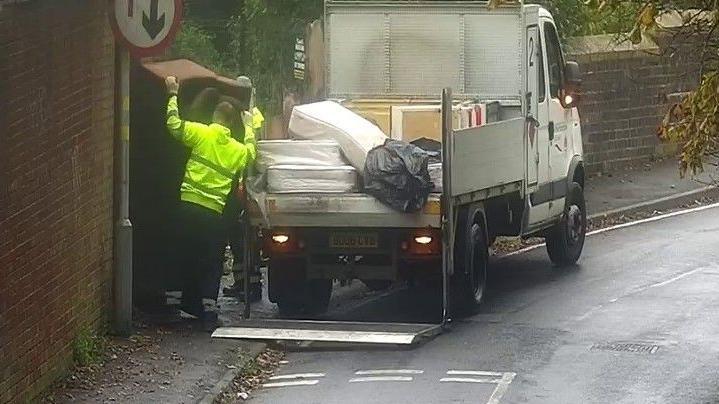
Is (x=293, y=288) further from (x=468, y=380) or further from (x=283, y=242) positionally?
(x=468, y=380)

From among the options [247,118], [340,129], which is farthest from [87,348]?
[340,129]

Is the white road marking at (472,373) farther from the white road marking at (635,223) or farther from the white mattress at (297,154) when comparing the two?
the white road marking at (635,223)

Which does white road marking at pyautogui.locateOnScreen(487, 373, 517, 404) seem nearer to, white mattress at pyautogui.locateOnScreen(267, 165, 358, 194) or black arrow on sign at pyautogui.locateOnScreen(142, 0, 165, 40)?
white mattress at pyautogui.locateOnScreen(267, 165, 358, 194)

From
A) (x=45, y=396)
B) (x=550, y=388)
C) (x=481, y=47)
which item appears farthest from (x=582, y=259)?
(x=45, y=396)

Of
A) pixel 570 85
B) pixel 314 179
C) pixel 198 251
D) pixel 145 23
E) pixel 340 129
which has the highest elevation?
pixel 145 23

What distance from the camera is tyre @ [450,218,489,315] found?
523 inches

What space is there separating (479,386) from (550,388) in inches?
18.6

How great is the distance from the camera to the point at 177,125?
40.7 feet

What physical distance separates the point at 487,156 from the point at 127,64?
3.06m

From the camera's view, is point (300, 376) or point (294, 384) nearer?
point (294, 384)

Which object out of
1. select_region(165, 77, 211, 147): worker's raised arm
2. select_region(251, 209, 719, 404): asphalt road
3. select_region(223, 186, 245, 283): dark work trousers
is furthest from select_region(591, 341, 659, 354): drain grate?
select_region(165, 77, 211, 147): worker's raised arm

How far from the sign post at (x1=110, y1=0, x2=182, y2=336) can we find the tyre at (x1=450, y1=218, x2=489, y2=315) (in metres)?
2.75

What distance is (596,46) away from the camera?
23844 millimetres

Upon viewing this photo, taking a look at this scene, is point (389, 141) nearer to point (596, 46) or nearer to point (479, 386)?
point (479, 386)
